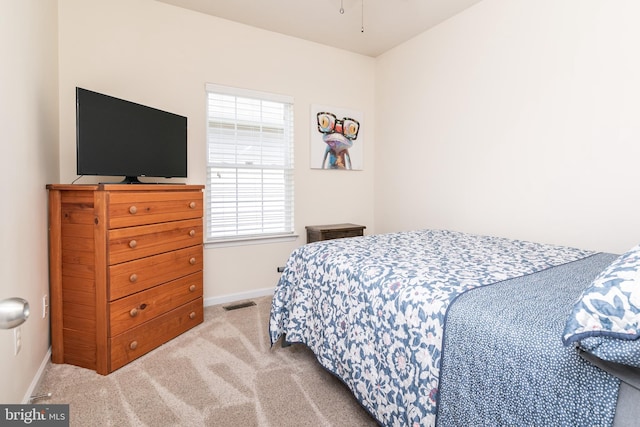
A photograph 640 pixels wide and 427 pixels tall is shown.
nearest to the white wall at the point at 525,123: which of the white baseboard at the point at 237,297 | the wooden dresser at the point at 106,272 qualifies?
the white baseboard at the point at 237,297

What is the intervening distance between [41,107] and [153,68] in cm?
103

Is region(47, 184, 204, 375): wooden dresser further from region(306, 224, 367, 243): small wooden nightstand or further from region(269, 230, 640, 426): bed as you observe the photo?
region(306, 224, 367, 243): small wooden nightstand

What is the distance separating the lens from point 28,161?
176cm

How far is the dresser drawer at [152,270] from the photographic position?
6.61ft

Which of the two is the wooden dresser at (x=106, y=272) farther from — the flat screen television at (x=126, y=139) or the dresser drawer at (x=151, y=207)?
the flat screen television at (x=126, y=139)

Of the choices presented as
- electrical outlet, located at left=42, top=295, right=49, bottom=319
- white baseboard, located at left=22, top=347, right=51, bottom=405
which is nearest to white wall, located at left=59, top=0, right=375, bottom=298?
electrical outlet, located at left=42, top=295, right=49, bottom=319

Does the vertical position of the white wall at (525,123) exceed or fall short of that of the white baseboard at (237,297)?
it exceeds it

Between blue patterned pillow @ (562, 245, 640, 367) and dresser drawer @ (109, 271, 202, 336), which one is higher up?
blue patterned pillow @ (562, 245, 640, 367)

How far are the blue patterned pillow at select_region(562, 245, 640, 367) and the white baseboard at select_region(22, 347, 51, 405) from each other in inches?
90.5

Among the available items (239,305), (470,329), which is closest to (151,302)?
(239,305)

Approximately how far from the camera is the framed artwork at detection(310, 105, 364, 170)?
12.0 feet

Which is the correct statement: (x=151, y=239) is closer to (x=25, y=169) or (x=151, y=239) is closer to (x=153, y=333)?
(x=153, y=333)

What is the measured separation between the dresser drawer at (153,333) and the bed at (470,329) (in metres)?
0.82

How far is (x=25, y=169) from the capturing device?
67.2 inches
